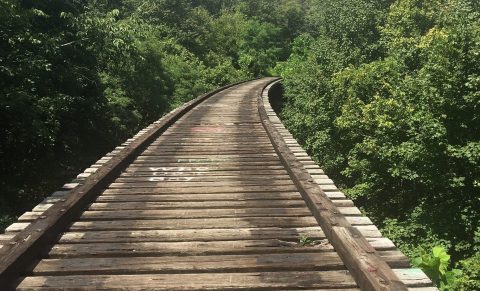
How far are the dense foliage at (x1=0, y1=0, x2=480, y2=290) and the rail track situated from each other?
6.77 feet

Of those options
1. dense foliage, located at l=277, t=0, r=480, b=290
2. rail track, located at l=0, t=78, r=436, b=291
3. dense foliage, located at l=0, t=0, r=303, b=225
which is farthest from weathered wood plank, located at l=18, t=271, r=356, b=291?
dense foliage, located at l=0, t=0, r=303, b=225

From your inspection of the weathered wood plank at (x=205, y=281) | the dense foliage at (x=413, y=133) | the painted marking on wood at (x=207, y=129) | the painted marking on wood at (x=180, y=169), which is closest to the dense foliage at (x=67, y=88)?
the painted marking on wood at (x=207, y=129)

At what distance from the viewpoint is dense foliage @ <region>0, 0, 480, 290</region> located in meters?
10.2

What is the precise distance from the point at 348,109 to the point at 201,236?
1353 centimetres

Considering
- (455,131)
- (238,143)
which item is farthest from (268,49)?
(238,143)

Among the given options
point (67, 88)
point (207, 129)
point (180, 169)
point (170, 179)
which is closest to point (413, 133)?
point (207, 129)

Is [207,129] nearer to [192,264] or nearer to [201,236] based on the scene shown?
[201,236]

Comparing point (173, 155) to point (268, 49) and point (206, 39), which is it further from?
point (268, 49)

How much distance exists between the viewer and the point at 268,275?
306cm

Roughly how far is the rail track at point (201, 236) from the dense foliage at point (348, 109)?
2.06 metres

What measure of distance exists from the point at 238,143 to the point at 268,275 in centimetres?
543

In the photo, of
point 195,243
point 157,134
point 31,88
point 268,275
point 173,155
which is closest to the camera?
point 268,275

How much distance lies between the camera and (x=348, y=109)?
16422 millimetres

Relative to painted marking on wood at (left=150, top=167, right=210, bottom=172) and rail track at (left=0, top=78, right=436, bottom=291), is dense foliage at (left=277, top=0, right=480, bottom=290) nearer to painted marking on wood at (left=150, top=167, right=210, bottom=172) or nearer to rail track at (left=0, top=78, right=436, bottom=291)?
rail track at (left=0, top=78, right=436, bottom=291)
